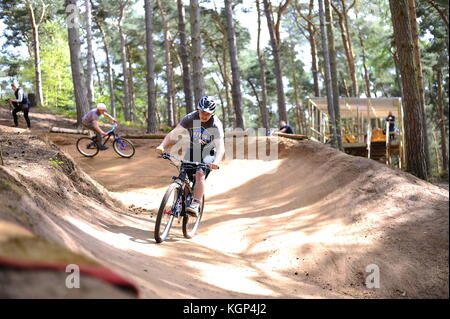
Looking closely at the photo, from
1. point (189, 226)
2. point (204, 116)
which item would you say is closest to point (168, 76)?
point (189, 226)

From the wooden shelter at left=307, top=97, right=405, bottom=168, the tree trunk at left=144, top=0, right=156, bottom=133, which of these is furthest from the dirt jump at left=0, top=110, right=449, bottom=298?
the wooden shelter at left=307, top=97, right=405, bottom=168

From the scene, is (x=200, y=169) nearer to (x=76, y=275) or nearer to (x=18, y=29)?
(x=76, y=275)

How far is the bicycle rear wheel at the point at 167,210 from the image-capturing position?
5843mm

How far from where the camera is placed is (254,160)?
1448cm

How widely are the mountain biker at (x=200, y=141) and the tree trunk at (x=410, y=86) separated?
17.3ft

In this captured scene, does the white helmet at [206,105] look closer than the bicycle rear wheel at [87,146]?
Yes

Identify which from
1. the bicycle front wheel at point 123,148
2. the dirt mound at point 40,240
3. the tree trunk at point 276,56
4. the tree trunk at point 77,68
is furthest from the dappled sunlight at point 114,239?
the tree trunk at point 276,56

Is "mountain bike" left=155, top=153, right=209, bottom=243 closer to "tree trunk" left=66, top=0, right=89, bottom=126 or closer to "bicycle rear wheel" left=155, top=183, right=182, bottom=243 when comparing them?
"bicycle rear wheel" left=155, top=183, right=182, bottom=243

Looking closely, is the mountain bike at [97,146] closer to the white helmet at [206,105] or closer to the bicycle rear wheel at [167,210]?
the bicycle rear wheel at [167,210]

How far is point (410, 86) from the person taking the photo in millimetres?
9438

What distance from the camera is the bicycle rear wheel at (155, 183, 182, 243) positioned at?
5.84 m

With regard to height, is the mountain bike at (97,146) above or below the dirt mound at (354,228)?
above

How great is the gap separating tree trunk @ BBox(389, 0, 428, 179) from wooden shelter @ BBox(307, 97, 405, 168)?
8.39m
